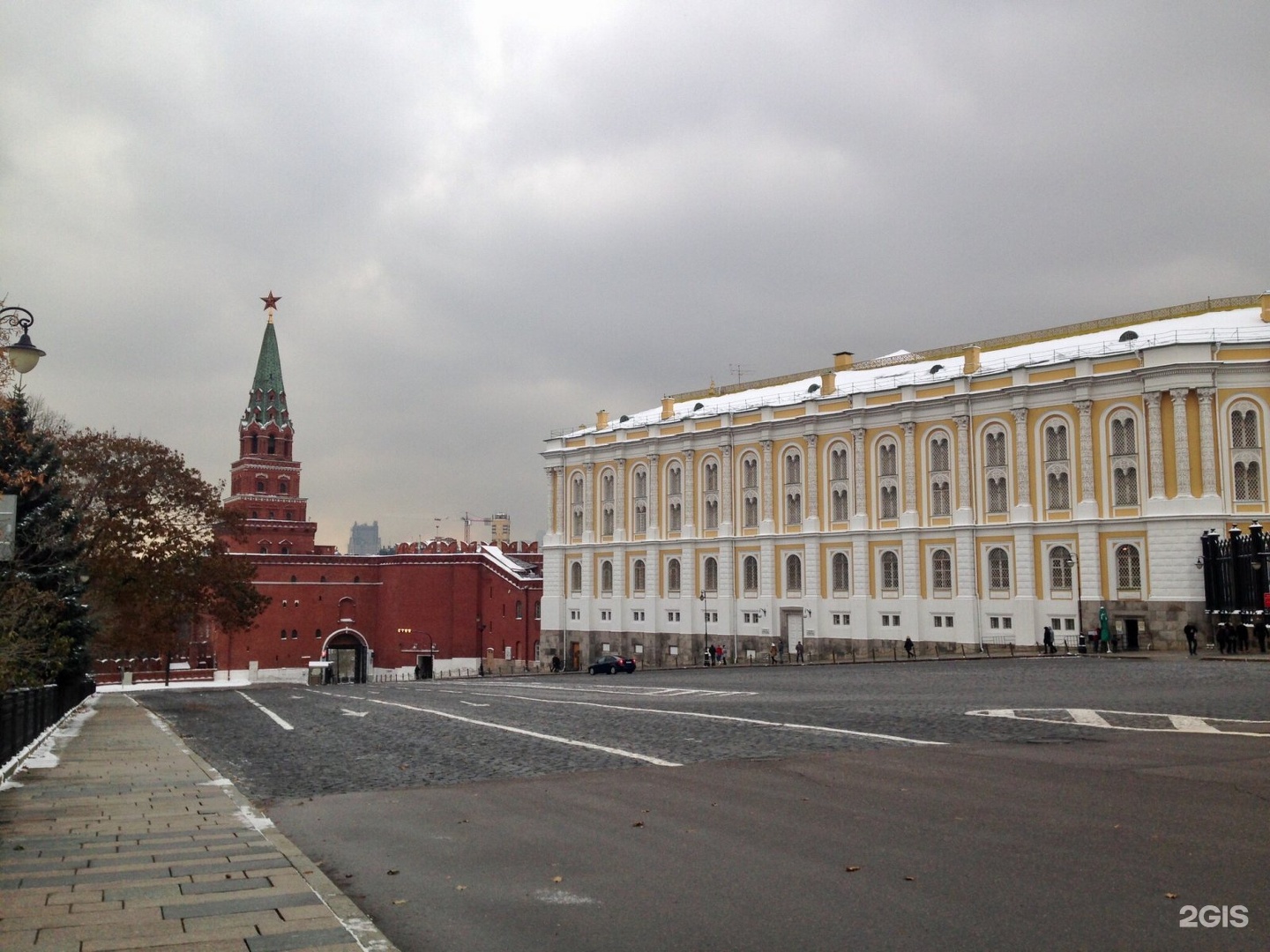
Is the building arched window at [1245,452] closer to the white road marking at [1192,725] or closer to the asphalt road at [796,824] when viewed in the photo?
the asphalt road at [796,824]

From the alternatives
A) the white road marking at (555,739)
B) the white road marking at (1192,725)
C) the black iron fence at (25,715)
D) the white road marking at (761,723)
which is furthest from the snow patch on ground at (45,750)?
the white road marking at (1192,725)

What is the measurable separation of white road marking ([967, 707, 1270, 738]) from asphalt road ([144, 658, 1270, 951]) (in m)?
0.09

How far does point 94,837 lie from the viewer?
391 inches

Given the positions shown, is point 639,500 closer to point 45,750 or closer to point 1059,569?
point 1059,569

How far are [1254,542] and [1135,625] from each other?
8.40 metres

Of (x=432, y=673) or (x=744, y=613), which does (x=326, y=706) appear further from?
(x=432, y=673)

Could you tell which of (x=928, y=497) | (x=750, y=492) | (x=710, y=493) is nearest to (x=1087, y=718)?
(x=928, y=497)

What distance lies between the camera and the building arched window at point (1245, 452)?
47.8m

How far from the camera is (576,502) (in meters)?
77.1

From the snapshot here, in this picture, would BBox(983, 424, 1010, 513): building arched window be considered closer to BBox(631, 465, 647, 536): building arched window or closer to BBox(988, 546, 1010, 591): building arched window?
BBox(988, 546, 1010, 591): building arched window

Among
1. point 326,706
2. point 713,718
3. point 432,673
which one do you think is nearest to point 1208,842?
point 713,718

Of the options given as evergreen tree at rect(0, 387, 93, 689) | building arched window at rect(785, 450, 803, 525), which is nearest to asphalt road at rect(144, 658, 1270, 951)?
evergreen tree at rect(0, 387, 93, 689)

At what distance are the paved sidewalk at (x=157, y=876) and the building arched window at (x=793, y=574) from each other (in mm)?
50836

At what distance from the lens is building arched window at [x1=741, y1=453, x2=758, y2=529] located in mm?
65562
